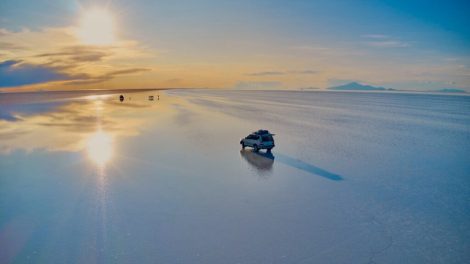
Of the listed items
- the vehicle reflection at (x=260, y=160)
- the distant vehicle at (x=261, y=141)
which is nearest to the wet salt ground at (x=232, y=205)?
the vehicle reflection at (x=260, y=160)

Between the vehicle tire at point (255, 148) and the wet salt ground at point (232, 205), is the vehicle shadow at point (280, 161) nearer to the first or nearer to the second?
the wet salt ground at point (232, 205)

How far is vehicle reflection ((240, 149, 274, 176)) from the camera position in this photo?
25.8 m

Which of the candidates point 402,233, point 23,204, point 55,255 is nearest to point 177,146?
point 23,204

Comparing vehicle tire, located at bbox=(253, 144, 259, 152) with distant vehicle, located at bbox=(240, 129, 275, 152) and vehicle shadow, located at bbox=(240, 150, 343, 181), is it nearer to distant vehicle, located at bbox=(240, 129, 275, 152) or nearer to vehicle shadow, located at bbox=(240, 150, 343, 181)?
distant vehicle, located at bbox=(240, 129, 275, 152)

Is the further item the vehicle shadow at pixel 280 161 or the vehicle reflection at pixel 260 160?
the vehicle reflection at pixel 260 160

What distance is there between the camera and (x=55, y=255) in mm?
13141

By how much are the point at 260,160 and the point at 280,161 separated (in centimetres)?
172

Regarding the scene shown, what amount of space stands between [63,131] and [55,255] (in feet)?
126

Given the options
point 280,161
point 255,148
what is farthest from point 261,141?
point 280,161

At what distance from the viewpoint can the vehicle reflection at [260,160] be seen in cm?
2576

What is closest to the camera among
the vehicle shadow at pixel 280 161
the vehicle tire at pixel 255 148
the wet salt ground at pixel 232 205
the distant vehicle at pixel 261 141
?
the wet salt ground at pixel 232 205

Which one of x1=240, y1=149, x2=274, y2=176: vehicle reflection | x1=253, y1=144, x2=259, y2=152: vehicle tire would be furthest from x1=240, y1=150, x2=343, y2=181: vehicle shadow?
x1=253, y1=144, x2=259, y2=152: vehicle tire

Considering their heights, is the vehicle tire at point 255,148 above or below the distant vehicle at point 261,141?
below

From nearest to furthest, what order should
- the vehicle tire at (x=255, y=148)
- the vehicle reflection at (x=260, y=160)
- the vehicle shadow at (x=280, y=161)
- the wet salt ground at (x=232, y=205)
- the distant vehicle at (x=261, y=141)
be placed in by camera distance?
1. the wet salt ground at (x=232, y=205)
2. the vehicle shadow at (x=280, y=161)
3. the vehicle reflection at (x=260, y=160)
4. the distant vehicle at (x=261, y=141)
5. the vehicle tire at (x=255, y=148)
